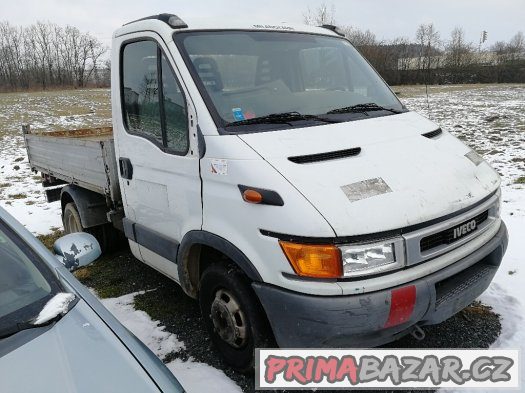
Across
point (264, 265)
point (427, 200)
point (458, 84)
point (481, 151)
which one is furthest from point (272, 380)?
point (458, 84)

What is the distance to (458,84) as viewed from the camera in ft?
131

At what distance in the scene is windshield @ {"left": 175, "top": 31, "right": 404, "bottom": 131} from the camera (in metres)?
2.92

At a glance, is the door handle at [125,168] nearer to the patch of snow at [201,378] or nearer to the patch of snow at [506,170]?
the patch of snow at [201,378]

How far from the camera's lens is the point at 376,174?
247cm

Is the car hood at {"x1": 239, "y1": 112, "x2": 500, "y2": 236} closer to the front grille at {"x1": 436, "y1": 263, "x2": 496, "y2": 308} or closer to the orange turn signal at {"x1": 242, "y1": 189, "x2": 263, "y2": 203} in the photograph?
the orange turn signal at {"x1": 242, "y1": 189, "x2": 263, "y2": 203}

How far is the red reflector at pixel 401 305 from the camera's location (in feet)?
7.43

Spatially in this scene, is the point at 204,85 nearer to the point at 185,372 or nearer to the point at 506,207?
the point at 185,372

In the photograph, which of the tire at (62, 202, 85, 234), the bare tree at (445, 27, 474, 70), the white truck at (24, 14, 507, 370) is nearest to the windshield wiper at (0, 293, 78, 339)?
the white truck at (24, 14, 507, 370)

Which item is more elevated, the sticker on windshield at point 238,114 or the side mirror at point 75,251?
the sticker on windshield at point 238,114

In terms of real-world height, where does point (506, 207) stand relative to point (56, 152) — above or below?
below

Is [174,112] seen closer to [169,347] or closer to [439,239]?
[169,347]

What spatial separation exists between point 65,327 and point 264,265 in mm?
1043

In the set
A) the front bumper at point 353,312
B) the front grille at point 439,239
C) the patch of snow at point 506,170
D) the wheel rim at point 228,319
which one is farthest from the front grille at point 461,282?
the wheel rim at point 228,319

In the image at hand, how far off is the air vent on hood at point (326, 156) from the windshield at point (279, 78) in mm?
392
